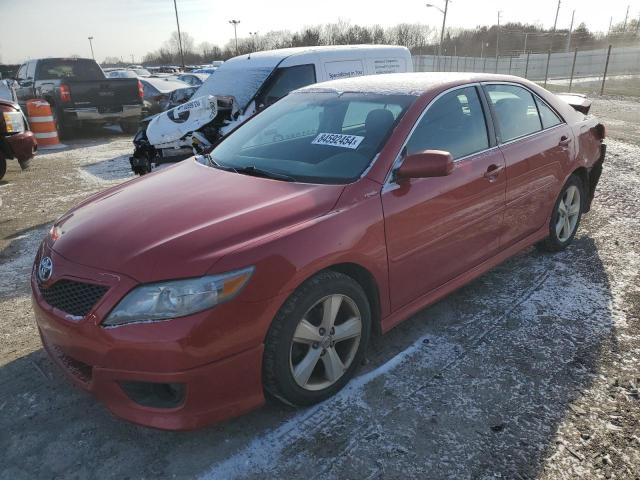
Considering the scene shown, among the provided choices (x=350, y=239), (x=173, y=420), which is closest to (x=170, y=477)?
(x=173, y=420)

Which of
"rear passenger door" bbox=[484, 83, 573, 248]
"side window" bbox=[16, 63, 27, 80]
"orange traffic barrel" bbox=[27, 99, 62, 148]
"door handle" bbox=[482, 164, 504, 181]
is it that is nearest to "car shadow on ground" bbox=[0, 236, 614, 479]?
"rear passenger door" bbox=[484, 83, 573, 248]

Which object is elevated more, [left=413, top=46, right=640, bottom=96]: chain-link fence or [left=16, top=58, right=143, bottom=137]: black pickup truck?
[left=16, top=58, right=143, bottom=137]: black pickup truck

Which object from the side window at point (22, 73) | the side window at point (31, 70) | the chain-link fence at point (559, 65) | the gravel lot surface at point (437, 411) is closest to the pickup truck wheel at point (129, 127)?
the side window at point (31, 70)

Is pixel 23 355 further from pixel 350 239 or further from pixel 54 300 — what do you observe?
pixel 350 239

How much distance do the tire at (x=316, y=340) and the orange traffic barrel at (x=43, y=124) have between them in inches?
443

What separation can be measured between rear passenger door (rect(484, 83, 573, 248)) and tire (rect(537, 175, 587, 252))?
0.58 ft

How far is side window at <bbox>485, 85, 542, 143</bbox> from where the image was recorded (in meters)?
3.72

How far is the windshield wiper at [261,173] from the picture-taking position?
294 centimetres

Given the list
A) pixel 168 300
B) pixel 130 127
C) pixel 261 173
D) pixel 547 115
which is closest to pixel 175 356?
pixel 168 300

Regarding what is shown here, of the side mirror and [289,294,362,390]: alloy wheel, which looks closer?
[289,294,362,390]: alloy wheel

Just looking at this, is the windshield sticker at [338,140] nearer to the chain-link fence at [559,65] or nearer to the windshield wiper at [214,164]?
the windshield wiper at [214,164]

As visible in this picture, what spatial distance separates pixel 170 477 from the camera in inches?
88.3

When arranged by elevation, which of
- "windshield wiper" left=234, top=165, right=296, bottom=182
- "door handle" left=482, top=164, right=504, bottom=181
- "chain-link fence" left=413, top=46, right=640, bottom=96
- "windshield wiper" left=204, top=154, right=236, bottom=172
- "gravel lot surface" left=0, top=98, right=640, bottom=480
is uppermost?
"windshield wiper" left=234, top=165, right=296, bottom=182

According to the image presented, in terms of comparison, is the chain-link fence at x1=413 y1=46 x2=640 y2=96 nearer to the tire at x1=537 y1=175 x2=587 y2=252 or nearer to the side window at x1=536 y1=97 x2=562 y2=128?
the tire at x1=537 y1=175 x2=587 y2=252
